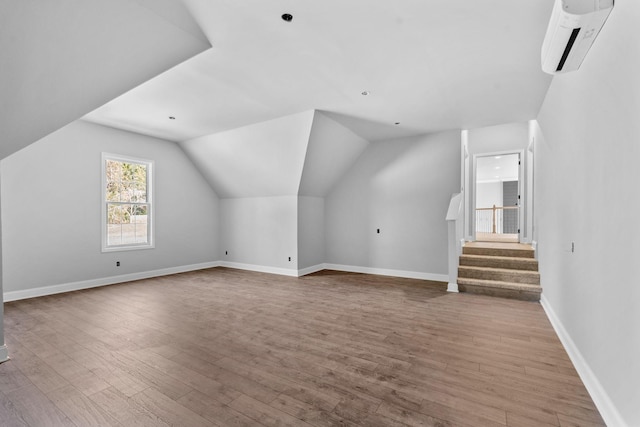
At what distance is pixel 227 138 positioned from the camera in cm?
544

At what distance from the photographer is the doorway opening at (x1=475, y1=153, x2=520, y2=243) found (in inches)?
366

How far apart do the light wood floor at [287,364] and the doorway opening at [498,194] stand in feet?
21.9

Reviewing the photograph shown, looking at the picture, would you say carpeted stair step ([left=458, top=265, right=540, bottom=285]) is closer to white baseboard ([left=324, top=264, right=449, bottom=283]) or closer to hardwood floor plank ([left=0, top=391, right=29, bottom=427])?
white baseboard ([left=324, top=264, right=449, bottom=283])

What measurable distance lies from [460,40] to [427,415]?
2.90 m

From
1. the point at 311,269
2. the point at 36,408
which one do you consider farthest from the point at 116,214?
the point at 36,408

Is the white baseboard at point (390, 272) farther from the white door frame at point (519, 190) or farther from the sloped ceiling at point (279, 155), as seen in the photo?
the sloped ceiling at point (279, 155)

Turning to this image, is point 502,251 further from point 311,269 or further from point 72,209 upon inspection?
point 72,209

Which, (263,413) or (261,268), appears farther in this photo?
(261,268)

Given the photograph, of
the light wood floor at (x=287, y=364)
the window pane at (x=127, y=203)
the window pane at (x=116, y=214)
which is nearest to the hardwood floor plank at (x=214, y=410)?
the light wood floor at (x=287, y=364)

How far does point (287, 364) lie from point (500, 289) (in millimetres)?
3495

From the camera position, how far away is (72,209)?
468cm

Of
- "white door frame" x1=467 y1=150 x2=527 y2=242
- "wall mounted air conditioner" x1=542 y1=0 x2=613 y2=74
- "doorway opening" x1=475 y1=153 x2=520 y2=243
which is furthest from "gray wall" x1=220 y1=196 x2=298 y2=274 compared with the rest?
"doorway opening" x1=475 y1=153 x2=520 y2=243

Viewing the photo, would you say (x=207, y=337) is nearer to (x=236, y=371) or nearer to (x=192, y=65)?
(x=236, y=371)

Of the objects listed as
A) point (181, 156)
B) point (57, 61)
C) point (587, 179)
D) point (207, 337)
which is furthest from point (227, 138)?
point (587, 179)
